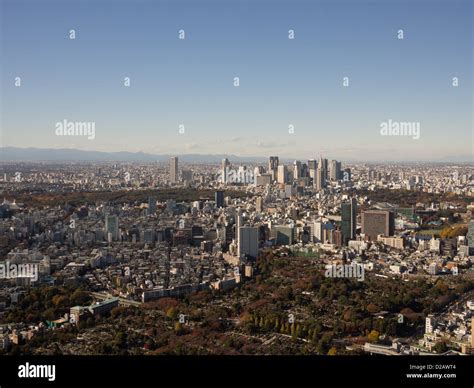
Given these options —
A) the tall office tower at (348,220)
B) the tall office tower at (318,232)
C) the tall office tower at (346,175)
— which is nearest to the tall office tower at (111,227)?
the tall office tower at (318,232)

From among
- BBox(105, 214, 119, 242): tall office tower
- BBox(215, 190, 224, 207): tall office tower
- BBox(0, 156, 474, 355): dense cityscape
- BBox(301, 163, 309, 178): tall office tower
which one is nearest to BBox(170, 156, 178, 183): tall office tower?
BBox(0, 156, 474, 355): dense cityscape

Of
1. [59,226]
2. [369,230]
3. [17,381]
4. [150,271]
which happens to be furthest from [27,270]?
[369,230]

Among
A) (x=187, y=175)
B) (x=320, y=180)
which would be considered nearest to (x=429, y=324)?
(x=187, y=175)

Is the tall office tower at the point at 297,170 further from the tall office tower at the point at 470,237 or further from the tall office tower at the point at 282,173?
the tall office tower at the point at 470,237

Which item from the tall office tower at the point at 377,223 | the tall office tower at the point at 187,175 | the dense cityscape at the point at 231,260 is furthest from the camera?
the tall office tower at the point at 187,175

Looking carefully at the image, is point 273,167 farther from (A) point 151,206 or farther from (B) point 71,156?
(B) point 71,156

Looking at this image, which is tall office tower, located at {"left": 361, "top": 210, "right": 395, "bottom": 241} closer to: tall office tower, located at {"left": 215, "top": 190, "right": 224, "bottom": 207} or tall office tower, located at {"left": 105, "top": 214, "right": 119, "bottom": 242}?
tall office tower, located at {"left": 215, "top": 190, "right": 224, "bottom": 207}

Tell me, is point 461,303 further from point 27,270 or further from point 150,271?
point 27,270
